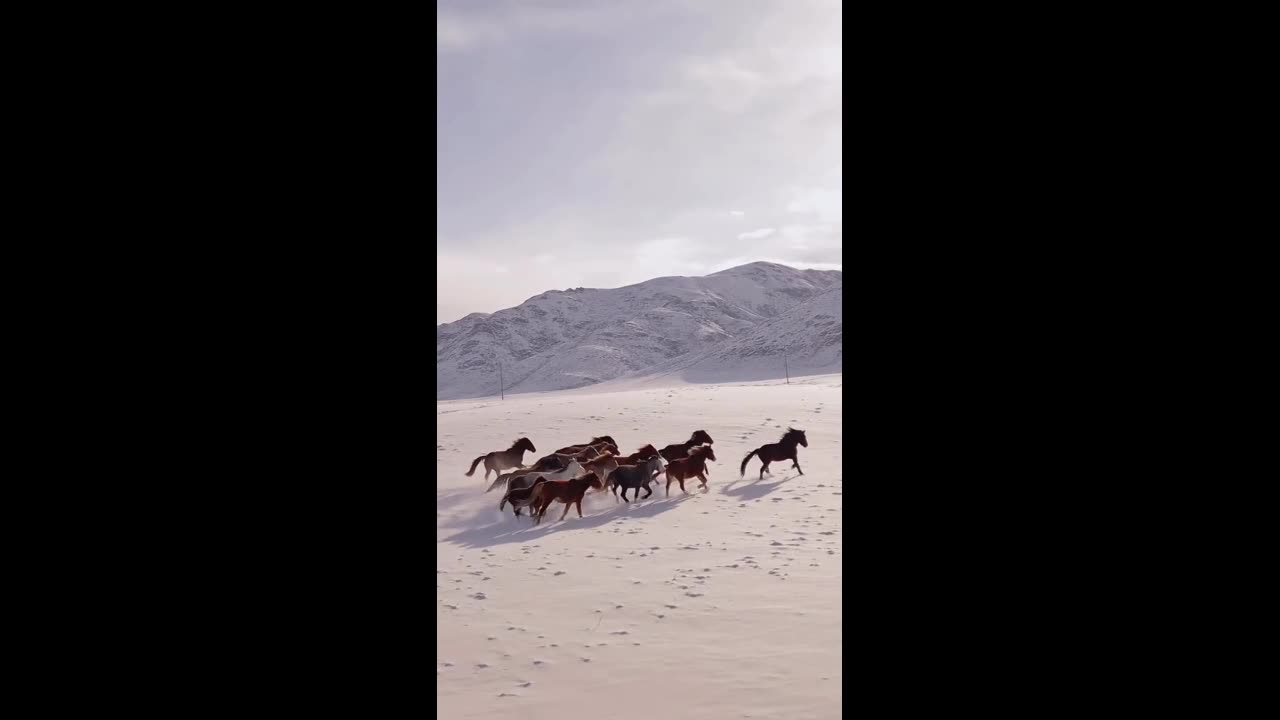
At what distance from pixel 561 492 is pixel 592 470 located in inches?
28.4

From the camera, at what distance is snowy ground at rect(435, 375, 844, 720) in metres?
3.66

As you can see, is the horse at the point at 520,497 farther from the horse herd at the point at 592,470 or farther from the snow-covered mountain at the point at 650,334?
the snow-covered mountain at the point at 650,334

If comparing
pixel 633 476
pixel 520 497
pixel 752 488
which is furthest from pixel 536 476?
pixel 752 488

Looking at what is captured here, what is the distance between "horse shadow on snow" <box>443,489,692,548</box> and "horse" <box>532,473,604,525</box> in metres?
0.16

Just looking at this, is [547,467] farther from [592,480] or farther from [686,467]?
[686,467]

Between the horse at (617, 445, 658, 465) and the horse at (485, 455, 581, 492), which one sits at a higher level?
the horse at (617, 445, 658, 465)

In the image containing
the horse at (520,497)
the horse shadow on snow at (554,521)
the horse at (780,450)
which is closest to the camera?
the horse shadow on snow at (554,521)

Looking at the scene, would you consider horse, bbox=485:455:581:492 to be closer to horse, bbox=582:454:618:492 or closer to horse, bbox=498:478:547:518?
horse, bbox=582:454:618:492

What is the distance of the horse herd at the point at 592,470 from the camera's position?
25.9 feet

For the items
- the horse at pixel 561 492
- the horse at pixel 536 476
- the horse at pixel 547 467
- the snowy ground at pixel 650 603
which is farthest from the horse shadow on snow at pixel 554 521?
the horse at pixel 547 467

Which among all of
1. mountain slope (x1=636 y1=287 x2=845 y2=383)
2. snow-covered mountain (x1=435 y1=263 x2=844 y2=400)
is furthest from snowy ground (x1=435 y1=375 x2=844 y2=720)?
snow-covered mountain (x1=435 y1=263 x2=844 y2=400)

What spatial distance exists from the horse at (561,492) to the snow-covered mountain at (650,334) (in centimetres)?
3647
